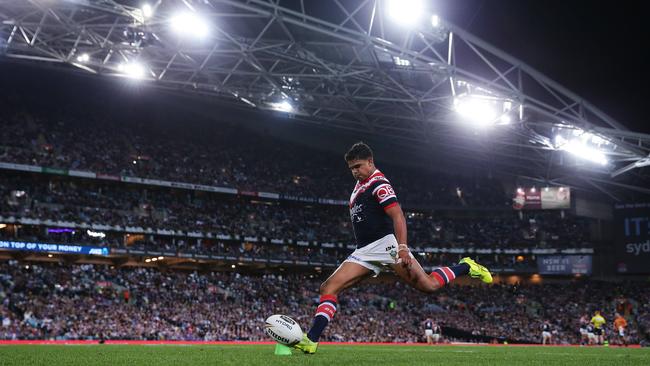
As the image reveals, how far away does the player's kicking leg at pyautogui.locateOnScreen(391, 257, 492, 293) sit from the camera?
26.4ft

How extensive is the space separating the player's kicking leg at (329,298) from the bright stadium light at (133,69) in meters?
31.1

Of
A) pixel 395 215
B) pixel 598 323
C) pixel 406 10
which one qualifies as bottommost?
pixel 598 323

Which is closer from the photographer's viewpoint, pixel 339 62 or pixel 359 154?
pixel 359 154

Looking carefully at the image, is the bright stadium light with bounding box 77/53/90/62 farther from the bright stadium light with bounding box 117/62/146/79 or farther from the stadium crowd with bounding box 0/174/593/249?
the stadium crowd with bounding box 0/174/593/249

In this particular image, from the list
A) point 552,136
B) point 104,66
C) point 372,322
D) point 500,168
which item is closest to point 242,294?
point 372,322

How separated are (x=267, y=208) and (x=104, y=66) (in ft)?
76.2

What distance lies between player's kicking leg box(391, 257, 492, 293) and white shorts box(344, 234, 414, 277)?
15 centimetres

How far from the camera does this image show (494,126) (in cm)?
4006

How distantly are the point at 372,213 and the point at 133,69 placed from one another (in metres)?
31.5

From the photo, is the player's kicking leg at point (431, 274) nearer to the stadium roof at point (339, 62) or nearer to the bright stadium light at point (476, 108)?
the stadium roof at point (339, 62)

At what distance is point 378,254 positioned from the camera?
26.0 ft

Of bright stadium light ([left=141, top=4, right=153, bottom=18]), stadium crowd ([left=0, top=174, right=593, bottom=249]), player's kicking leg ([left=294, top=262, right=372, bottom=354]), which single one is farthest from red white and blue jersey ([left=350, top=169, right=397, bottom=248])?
stadium crowd ([left=0, top=174, right=593, bottom=249])

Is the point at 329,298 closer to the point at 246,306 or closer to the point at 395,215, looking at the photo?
the point at 395,215

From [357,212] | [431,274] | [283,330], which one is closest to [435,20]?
[431,274]
